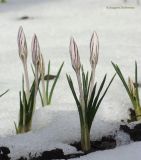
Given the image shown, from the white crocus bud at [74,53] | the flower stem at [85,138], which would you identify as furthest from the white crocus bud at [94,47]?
the flower stem at [85,138]

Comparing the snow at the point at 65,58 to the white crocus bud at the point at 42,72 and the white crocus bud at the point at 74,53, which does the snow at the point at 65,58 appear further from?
the white crocus bud at the point at 74,53

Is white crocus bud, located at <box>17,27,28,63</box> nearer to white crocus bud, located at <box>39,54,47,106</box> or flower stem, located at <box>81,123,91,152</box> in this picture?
white crocus bud, located at <box>39,54,47,106</box>

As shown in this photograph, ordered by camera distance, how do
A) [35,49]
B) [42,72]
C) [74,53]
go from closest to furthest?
[74,53] → [35,49] → [42,72]

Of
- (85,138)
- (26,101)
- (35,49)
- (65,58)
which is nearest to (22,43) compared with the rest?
(35,49)

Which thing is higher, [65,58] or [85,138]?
[65,58]

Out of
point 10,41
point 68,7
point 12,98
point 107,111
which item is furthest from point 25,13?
point 107,111

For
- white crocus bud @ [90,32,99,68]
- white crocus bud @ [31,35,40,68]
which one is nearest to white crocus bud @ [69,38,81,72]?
white crocus bud @ [90,32,99,68]

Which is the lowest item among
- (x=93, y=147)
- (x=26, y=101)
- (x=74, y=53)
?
(x=93, y=147)

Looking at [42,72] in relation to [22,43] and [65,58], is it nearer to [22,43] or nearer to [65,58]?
[22,43]
